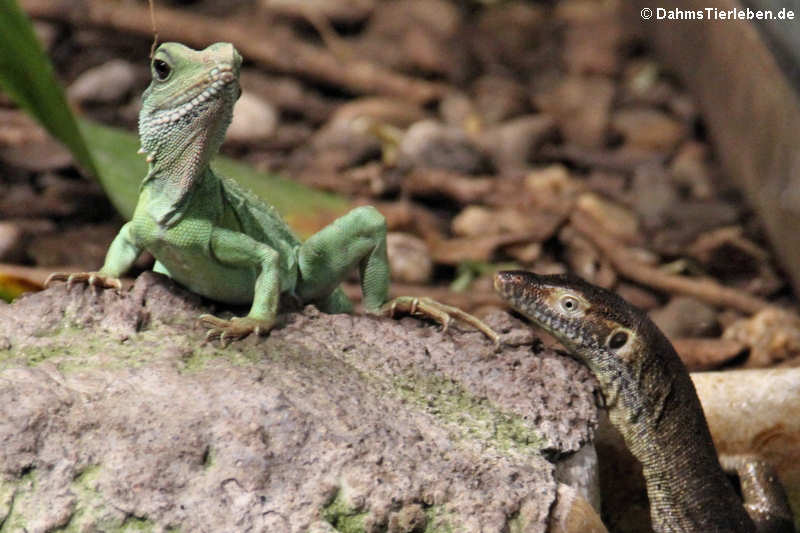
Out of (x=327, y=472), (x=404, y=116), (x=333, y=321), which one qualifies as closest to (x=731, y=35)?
(x=404, y=116)

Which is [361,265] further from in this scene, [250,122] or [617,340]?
[250,122]

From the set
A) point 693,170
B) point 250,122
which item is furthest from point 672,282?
point 250,122

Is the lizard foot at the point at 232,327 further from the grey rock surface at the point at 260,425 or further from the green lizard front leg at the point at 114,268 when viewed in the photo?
the green lizard front leg at the point at 114,268

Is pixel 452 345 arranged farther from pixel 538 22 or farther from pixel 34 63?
pixel 538 22

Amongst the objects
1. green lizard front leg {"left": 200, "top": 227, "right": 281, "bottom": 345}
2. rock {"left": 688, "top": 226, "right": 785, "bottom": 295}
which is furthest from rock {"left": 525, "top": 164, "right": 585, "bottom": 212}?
green lizard front leg {"left": 200, "top": 227, "right": 281, "bottom": 345}

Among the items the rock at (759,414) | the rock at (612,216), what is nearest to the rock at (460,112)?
the rock at (612,216)

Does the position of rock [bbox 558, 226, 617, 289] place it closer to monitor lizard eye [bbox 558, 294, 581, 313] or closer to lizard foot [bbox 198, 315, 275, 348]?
monitor lizard eye [bbox 558, 294, 581, 313]

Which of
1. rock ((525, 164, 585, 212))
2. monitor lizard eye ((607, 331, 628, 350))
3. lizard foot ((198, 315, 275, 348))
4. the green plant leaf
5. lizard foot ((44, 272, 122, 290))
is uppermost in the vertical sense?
the green plant leaf
